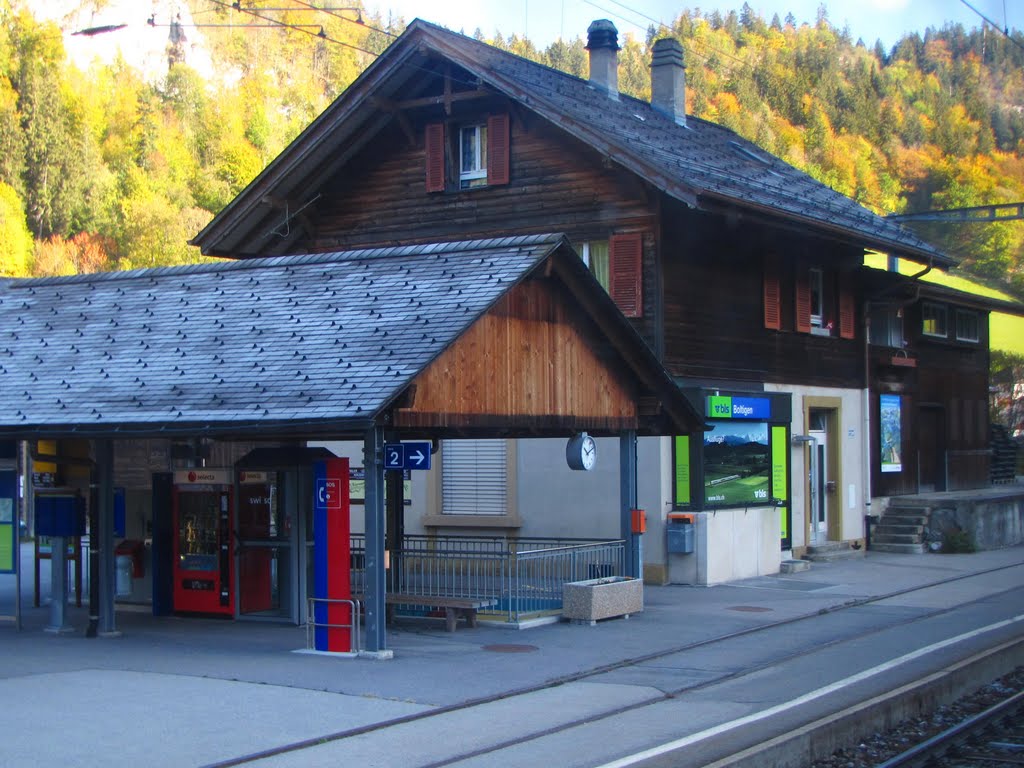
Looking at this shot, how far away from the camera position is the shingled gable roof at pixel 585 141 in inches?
854

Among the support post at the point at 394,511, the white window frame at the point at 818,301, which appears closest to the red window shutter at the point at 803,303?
the white window frame at the point at 818,301

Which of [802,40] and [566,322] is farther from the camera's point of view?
[802,40]

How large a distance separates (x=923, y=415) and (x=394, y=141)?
14.5 m

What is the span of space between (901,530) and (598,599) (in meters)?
13.4

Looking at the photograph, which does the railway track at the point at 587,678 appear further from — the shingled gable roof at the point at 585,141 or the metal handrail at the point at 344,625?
the shingled gable roof at the point at 585,141

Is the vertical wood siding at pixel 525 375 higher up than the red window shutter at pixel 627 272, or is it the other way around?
the red window shutter at pixel 627 272

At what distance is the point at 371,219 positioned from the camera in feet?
83.1

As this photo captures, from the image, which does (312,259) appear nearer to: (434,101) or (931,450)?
(434,101)

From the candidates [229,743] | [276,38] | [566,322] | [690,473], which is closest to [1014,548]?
[690,473]

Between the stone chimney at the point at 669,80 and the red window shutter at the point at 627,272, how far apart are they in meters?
7.96

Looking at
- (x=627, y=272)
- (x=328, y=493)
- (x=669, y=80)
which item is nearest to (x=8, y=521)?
(x=328, y=493)

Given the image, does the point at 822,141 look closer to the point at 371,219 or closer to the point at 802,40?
the point at 802,40

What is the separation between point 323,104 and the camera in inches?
4063

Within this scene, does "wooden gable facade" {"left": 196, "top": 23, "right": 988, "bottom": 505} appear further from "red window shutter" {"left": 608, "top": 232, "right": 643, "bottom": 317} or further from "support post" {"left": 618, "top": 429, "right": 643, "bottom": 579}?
"support post" {"left": 618, "top": 429, "right": 643, "bottom": 579}
